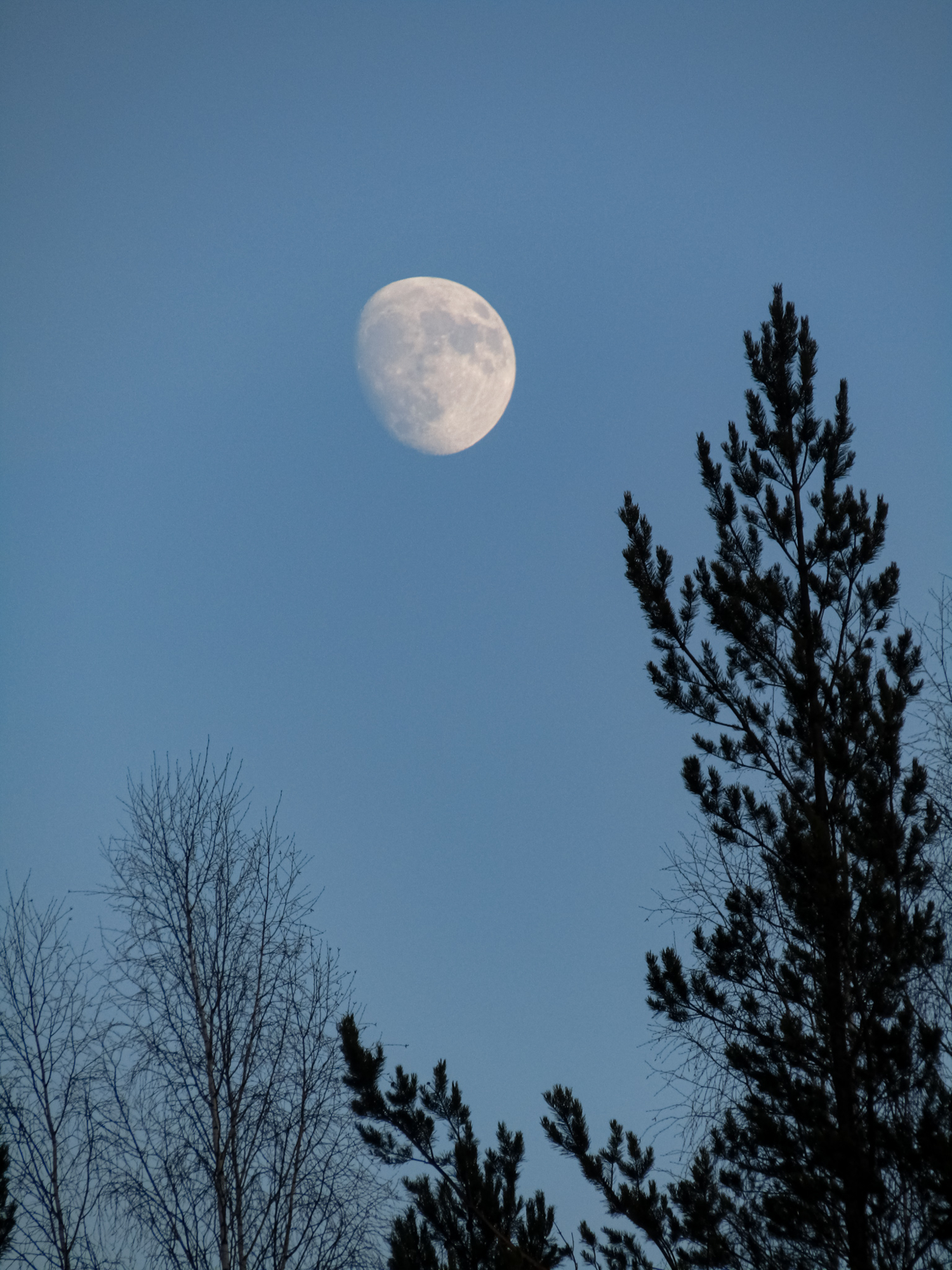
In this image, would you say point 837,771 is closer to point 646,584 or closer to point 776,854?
Result: point 776,854

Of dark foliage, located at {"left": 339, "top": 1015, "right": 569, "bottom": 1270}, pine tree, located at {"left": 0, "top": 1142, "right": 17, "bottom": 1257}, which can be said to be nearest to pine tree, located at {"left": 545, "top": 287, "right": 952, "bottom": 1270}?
dark foliage, located at {"left": 339, "top": 1015, "right": 569, "bottom": 1270}

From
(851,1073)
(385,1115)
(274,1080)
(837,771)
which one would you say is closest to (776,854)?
(837,771)

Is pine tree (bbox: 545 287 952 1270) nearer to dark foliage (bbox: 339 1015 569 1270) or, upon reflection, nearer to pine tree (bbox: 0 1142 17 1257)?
dark foliage (bbox: 339 1015 569 1270)

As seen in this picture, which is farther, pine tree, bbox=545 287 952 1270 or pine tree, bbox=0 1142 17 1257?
pine tree, bbox=0 1142 17 1257

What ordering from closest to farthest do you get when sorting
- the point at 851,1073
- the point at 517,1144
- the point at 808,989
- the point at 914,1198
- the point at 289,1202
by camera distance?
1. the point at 914,1198
2. the point at 851,1073
3. the point at 808,989
4. the point at 517,1144
5. the point at 289,1202

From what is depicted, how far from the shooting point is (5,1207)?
9039 mm

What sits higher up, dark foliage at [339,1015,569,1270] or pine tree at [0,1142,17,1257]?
pine tree at [0,1142,17,1257]

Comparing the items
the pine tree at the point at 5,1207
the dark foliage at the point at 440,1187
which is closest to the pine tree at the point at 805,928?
the dark foliage at the point at 440,1187

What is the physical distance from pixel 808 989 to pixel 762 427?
481cm

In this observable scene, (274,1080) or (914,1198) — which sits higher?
(274,1080)

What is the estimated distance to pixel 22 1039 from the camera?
981cm

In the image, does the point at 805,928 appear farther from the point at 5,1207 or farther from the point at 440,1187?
the point at 5,1207

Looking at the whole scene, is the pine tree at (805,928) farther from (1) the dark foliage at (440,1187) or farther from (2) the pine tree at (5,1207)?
(2) the pine tree at (5,1207)

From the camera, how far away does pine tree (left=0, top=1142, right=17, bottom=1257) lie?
886 cm
